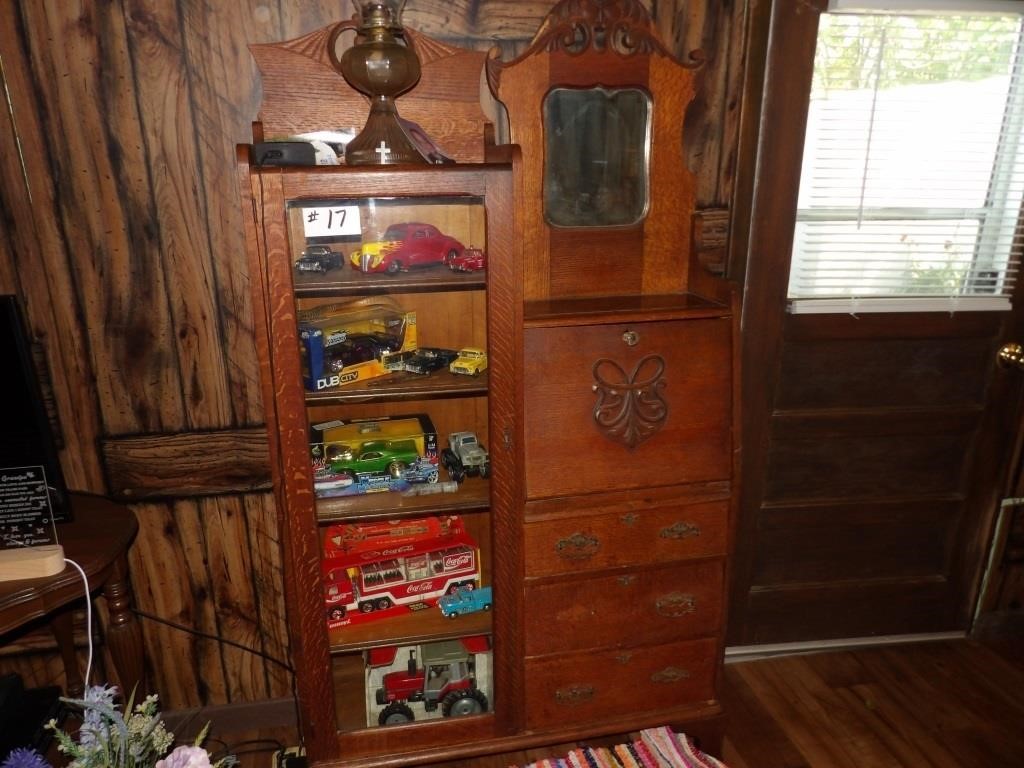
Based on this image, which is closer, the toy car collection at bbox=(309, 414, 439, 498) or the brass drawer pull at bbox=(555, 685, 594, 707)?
the toy car collection at bbox=(309, 414, 439, 498)

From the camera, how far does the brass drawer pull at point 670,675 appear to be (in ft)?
6.00

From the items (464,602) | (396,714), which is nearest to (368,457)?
(464,602)

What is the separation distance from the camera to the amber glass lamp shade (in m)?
1.46

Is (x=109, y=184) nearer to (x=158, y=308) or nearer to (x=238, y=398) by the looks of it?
(x=158, y=308)

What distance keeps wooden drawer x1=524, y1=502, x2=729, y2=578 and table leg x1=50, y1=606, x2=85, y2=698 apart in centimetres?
127

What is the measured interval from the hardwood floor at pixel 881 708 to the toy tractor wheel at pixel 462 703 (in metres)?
0.78

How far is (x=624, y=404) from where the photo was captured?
5.29 feet

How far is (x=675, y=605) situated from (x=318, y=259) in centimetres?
125

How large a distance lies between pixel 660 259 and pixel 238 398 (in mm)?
1229

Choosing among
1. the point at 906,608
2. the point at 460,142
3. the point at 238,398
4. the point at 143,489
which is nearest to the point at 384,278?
the point at 460,142

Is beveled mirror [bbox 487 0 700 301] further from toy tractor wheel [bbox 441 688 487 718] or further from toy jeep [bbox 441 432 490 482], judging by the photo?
toy tractor wheel [bbox 441 688 487 718]

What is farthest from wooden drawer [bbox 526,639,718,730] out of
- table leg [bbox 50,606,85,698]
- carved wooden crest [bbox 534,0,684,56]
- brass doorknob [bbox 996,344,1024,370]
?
carved wooden crest [bbox 534,0,684,56]

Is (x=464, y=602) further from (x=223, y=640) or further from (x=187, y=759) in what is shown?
(x=187, y=759)

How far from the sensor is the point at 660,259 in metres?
1.87
